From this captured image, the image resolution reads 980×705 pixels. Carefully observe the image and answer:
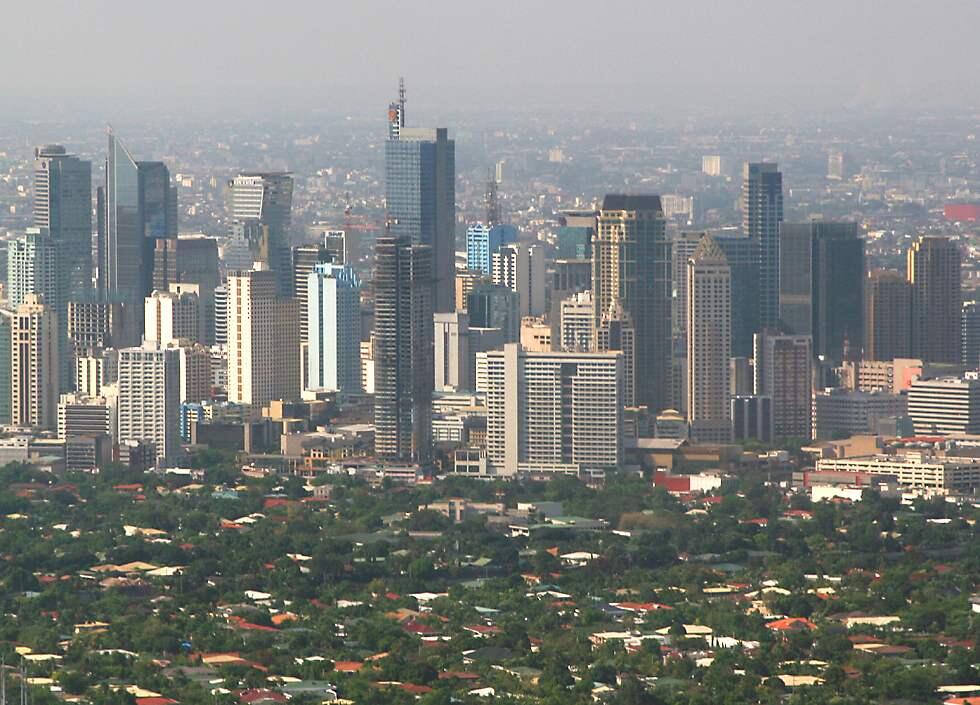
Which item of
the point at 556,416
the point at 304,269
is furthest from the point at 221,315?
the point at 556,416

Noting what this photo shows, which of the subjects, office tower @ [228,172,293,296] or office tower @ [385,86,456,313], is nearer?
office tower @ [385,86,456,313]

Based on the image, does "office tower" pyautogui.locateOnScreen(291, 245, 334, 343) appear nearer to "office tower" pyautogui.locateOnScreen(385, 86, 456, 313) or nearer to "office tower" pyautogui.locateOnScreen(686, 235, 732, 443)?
"office tower" pyautogui.locateOnScreen(385, 86, 456, 313)

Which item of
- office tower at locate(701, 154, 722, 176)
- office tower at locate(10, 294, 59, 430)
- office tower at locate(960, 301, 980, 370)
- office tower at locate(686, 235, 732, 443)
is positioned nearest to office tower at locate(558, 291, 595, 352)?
office tower at locate(686, 235, 732, 443)

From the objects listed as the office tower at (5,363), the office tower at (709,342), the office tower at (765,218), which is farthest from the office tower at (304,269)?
the office tower at (765,218)

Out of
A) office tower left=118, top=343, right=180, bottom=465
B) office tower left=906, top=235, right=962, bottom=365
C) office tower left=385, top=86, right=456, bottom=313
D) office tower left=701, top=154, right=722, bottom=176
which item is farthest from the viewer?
office tower left=385, top=86, right=456, bottom=313

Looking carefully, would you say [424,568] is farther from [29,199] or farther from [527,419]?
[29,199]

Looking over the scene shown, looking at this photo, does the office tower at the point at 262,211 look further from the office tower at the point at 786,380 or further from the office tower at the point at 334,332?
the office tower at the point at 786,380

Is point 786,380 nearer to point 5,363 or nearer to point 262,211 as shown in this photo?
point 5,363
